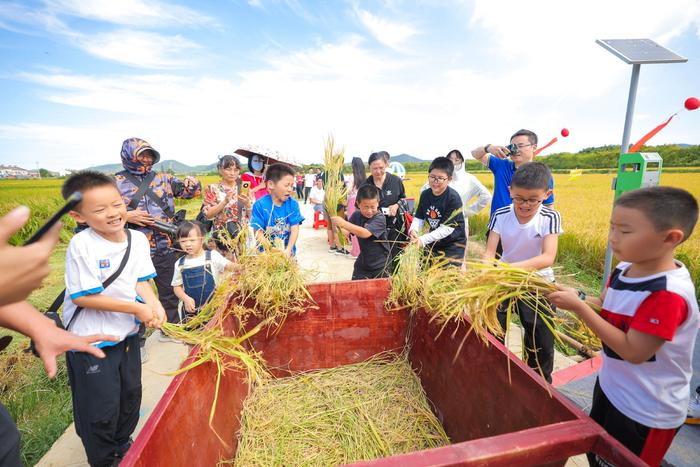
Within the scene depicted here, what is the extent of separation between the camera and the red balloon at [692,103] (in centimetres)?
234

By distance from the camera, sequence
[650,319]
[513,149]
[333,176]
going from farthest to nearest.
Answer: [333,176], [513,149], [650,319]

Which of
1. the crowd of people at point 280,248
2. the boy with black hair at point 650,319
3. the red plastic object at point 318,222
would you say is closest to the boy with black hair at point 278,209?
the crowd of people at point 280,248

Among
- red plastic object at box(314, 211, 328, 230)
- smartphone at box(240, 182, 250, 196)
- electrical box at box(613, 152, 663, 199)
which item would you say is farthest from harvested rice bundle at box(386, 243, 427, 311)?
red plastic object at box(314, 211, 328, 230)

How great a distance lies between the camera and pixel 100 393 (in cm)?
175

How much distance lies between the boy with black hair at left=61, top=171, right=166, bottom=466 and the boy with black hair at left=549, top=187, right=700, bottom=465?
85.8 inches

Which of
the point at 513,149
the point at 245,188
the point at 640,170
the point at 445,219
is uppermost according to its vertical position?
the point at 513,149

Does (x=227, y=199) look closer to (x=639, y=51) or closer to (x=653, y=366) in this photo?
(x=653, y=366)

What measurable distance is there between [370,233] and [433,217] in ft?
2.42

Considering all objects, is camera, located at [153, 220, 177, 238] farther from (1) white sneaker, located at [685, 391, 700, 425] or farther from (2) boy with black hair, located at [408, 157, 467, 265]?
(1) white sneaker, located at [685, 391, 700, 425]

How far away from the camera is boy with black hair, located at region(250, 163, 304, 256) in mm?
3223

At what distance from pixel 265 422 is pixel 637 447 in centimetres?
182

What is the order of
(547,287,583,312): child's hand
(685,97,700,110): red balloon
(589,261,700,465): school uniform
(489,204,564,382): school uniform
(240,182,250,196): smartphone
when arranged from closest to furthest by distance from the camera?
(589,261,700,465): school uniform
(547,287,583,312): child's hand
(489,204,564,382): school uniform
(685,97,700,110): red balloon
(240,182,250,196): smartphone

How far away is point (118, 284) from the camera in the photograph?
70.2 inches

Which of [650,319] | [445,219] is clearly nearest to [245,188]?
[445,219]
